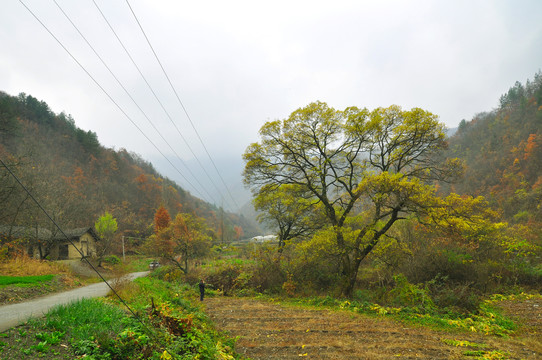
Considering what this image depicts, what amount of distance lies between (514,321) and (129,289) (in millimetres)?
15715

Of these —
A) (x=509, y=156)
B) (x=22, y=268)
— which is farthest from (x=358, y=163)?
(x=509, y=156)

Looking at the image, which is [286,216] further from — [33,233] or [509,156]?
[509,156]

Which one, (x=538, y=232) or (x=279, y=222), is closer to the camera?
(x=538, y=232)

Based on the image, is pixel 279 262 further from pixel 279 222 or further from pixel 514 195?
pixel 514 195

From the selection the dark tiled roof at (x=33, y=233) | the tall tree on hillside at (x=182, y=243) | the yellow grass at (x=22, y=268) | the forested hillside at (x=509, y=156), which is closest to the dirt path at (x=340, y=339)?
the tall tree on hillside at (x=182, y=243)

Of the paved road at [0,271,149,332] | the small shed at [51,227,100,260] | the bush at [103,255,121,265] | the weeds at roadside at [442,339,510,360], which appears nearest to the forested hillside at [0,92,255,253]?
the small shed at [51,227,100,260]

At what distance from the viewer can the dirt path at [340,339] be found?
24.4 ft

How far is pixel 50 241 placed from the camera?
85.8ft

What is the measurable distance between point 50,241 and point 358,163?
2992 cm

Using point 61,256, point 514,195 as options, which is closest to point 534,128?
point 514,195

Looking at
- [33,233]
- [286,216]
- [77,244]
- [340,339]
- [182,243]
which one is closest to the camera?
[340,339]

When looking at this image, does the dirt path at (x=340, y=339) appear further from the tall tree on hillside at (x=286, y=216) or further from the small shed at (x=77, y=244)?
the small shed at (x=77, y=244)

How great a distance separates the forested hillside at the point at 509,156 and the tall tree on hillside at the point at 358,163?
2366 cm

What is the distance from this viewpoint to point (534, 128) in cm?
4819
